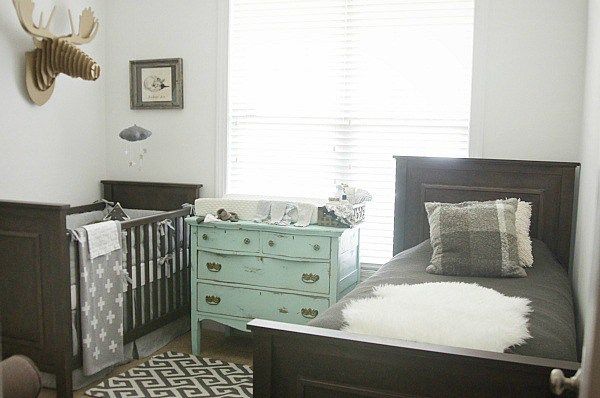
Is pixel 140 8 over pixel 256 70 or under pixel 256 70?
over

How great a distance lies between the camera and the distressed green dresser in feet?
10.1

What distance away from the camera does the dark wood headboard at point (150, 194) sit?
3826mm

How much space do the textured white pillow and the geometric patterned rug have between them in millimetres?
1442

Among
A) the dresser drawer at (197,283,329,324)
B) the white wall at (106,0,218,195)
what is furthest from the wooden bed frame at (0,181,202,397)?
the white wall at (106,0,218,195)

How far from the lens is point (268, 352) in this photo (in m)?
1.56

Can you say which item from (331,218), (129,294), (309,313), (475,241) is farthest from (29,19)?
(475,241)

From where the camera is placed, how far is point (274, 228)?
3.16 m

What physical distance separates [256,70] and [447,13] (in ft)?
3.93

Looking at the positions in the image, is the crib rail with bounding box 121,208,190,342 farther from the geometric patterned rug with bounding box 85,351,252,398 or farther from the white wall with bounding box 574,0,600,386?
the white wall with bounding box 574,0,600,386

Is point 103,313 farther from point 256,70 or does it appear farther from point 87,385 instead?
point 256,70

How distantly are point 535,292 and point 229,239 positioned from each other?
5.75 feet

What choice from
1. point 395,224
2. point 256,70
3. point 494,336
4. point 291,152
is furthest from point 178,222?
point 494,336

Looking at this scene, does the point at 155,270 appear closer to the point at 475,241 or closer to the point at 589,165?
the point at 475,241

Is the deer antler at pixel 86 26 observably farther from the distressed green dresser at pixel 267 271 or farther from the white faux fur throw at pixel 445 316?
the white faux fur throw at pixel 445 316
